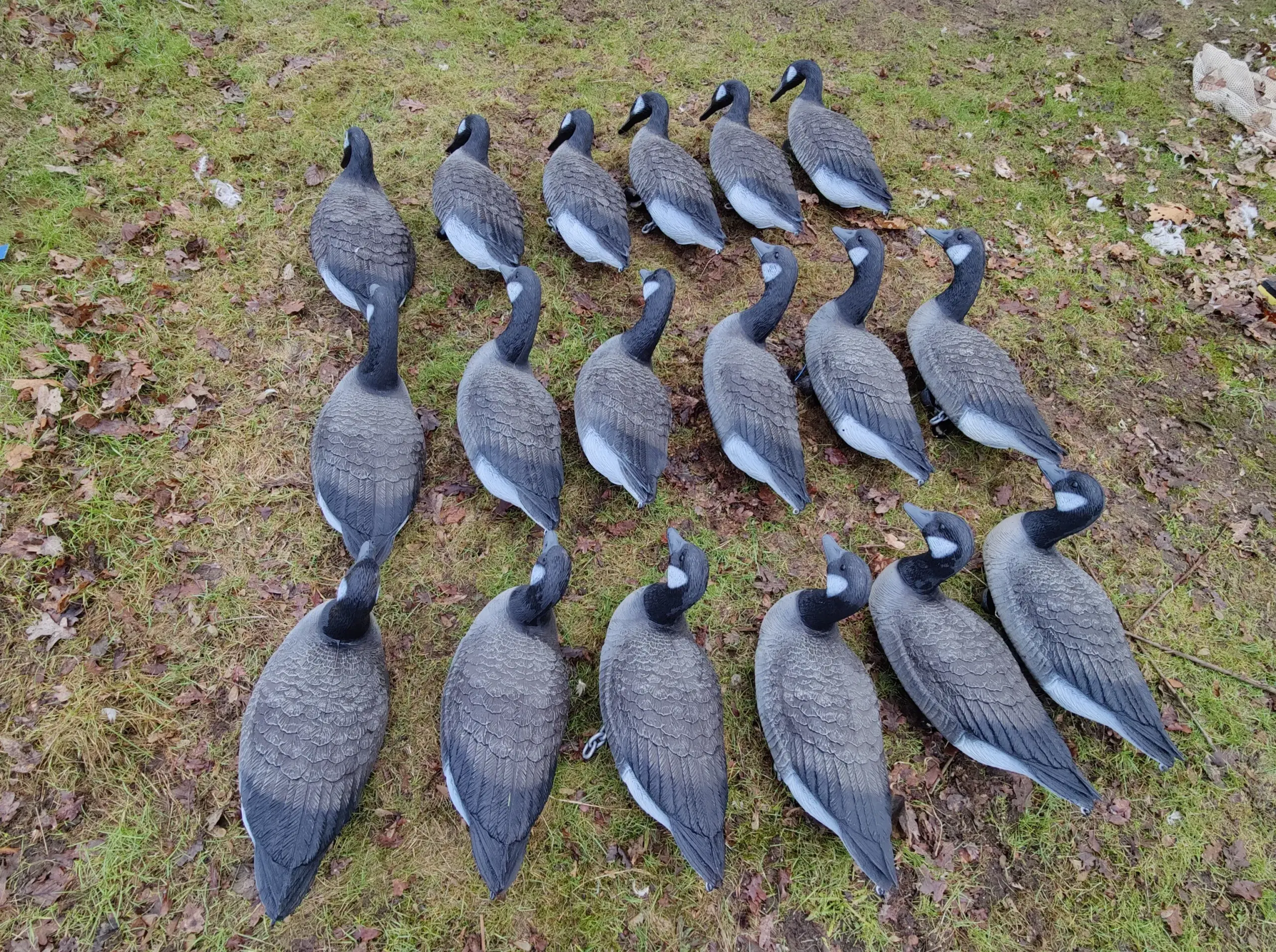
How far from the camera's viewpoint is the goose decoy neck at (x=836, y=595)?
15.8 feet

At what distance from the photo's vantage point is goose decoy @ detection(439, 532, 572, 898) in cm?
412

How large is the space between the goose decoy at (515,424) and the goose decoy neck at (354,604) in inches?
49.7

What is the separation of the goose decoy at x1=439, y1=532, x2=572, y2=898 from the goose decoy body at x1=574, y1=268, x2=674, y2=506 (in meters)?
1.12

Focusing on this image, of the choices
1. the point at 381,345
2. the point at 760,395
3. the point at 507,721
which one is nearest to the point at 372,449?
the point at 381,345

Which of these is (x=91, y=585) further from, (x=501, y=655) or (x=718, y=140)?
(x=718, y=140)

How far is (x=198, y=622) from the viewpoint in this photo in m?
5.15

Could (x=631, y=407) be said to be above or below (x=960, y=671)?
above

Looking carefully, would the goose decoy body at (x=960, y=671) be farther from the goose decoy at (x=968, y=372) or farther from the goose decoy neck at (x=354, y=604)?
the goose decoy neck at (x=354, y=604)

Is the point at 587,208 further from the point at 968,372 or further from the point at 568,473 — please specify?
the point at 968,372

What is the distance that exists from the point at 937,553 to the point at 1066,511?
127cm

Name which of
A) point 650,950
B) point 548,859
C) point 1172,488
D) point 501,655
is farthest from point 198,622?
point 1172,488

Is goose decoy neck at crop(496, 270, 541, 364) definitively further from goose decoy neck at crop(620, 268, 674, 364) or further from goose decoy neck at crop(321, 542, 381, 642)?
goose decoy neck at crop(321, 542, 381, 642)

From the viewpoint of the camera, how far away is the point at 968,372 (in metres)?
6.46

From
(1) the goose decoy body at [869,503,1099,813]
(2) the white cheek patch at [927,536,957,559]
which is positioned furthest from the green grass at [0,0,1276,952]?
(2) the white cheek patch at [927,536,957,559]
